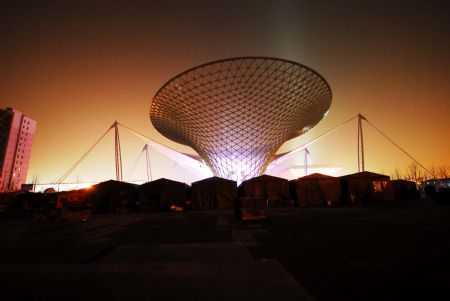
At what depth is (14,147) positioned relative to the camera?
119m

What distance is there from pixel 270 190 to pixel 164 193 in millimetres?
13065

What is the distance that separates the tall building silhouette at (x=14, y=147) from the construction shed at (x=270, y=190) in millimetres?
124425

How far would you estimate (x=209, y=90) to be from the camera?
3262cm

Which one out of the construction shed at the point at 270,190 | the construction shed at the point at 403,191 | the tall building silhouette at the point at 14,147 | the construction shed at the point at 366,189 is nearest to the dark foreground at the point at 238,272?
the construction shed at the point at 270,190

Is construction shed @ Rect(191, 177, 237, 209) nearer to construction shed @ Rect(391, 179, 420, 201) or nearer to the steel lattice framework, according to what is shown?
the steel lattice framework

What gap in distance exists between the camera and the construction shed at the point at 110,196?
99.9 feet

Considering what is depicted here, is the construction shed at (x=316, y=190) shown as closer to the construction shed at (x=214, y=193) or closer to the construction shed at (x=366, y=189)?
the construction shed at (x=366, y=189)

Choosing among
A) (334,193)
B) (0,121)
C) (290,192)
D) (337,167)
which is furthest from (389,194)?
(0,121)

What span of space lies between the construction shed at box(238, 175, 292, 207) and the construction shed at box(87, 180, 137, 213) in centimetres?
1414

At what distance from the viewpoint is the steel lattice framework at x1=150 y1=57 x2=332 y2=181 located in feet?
98.8

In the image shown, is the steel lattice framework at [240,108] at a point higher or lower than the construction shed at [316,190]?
higher

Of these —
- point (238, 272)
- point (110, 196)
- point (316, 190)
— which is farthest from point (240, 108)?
point (238, 272)

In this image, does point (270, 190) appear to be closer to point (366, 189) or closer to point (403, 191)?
point (366, 189)

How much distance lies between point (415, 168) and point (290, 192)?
12387 centimetres
